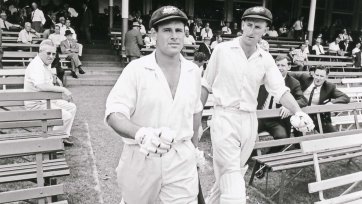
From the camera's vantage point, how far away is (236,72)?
3334mm

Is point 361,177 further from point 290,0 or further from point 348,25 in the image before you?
point 348,25

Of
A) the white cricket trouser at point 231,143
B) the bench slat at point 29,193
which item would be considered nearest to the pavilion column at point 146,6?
the white cricket trouser at point 231,143

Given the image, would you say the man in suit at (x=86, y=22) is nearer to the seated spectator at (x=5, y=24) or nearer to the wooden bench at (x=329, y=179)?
the seated spectator at (x=5, y=24)

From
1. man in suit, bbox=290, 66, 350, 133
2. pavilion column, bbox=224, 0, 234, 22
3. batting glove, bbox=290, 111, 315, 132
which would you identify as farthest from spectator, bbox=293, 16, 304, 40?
batting glove, bbox=290, 111, 315, 132

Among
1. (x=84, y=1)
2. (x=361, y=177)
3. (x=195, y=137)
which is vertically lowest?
(x=361, y=177)

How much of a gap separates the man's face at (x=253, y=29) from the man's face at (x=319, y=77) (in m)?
2.60

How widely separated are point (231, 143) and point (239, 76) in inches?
22.5

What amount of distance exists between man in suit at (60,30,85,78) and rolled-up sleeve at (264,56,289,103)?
8.63m

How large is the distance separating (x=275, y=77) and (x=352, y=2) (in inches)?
937

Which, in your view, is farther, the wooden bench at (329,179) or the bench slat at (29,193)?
the wooden bench at (329,179)

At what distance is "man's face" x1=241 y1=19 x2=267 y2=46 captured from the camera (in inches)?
128

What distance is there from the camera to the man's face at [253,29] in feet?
10.7

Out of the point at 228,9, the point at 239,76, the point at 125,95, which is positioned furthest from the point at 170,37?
the point at 228,9

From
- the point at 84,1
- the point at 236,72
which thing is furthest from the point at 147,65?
the point at 84,1
